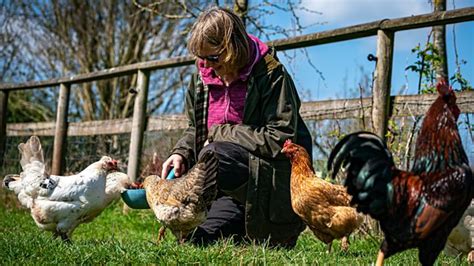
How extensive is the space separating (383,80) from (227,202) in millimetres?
1595

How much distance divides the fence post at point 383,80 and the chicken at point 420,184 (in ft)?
7.10

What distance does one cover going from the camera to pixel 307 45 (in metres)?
5.63

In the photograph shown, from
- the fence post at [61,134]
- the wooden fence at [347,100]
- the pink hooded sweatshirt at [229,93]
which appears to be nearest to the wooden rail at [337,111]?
the wooden fence at [347,100]

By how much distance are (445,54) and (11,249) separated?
4.18 metres

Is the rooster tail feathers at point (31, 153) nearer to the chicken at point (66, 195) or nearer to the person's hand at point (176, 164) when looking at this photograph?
the chicken at point (66, 195)

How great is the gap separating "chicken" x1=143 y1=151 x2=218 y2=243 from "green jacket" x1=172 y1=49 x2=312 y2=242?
201 millimetres

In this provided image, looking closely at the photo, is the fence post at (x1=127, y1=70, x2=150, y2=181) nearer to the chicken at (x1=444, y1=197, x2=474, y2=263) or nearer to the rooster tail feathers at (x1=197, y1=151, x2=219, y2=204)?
the rooster tail feathers at (x1=197, y1=151, x2=219, y2=204)

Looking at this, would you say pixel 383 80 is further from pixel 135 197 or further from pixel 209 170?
pixel 135 197

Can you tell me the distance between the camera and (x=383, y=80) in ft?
16.4

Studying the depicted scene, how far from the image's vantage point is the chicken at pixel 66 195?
194 inches

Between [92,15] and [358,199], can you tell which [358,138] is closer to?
[358,199]

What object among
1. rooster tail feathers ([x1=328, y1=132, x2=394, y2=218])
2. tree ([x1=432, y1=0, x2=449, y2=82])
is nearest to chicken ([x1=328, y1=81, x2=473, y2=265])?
rooster tail feathers ([x1=328, y1=132, x2=394, y2=218])

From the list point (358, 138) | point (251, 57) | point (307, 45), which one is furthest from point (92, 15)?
point (358, 138)

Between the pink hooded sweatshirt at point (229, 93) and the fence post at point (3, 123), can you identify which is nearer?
the pink hooded sweatshirt at point (229, 93)
